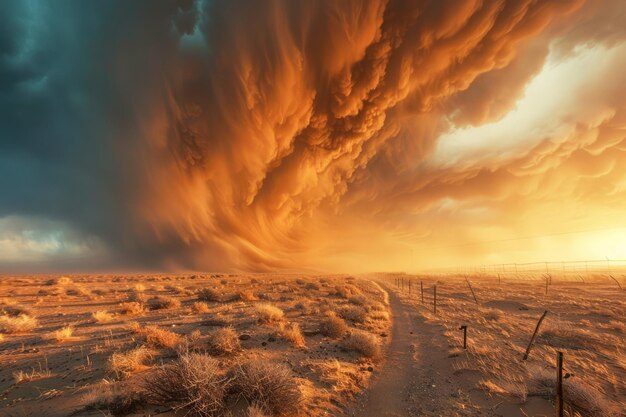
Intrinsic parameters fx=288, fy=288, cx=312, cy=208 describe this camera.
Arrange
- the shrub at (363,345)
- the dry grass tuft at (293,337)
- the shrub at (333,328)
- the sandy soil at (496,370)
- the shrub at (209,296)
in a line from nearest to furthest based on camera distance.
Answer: the sandy soil at (496,370), the shrub at (363,345), the dry grass tuft at (293,337), the shrub at (333,328), the shrub at (209,296)

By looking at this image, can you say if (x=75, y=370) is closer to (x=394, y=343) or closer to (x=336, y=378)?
(x=336, y=378)

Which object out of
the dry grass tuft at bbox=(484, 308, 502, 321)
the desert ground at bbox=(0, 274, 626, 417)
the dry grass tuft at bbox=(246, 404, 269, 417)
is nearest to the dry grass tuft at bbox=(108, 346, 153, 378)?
the desert ground at bbox=(0, 274, 626, 417)

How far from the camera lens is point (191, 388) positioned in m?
7.23

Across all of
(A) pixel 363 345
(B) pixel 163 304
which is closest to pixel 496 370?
(A) pixel 363 345

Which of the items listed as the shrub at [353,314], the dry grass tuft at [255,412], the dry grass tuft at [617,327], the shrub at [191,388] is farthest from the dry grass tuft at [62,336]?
the dry grass tuft at [617,327]

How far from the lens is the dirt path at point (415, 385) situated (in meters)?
8.91

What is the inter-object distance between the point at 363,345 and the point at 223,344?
634cm

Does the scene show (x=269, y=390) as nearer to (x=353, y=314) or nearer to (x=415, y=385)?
(x=415, y=385)

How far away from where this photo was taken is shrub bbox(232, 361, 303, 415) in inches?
300

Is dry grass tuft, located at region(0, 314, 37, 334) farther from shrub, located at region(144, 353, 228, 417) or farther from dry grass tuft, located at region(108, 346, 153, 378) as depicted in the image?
shrub, located at region(144, 353, 228, 417)

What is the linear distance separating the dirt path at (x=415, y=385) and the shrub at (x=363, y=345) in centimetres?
67

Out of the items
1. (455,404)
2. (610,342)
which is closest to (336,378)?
(455,404)

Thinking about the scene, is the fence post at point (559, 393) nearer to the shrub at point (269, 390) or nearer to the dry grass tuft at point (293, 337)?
the shrub at point (269, 390)

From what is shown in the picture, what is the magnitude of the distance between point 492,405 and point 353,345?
19.7 feet
